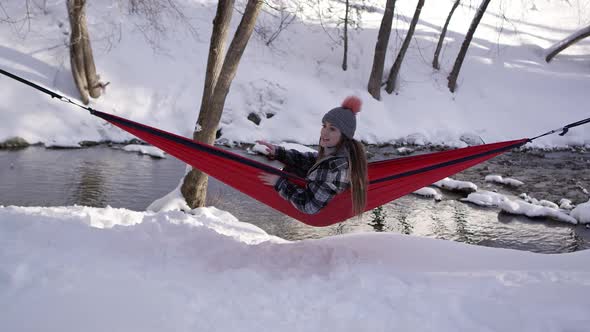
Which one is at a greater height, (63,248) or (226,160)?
(226,160)

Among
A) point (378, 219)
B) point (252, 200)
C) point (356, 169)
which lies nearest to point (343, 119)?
point (356, 169)

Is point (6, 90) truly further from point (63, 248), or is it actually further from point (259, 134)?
point (63, 248)

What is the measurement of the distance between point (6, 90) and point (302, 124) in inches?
196

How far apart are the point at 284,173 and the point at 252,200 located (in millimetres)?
2794

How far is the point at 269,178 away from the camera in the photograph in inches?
98.0

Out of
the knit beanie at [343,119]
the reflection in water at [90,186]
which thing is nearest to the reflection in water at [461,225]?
the knit beanie at [343,119]

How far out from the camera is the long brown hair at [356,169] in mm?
2369

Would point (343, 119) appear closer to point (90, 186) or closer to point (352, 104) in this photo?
point (352, 104)

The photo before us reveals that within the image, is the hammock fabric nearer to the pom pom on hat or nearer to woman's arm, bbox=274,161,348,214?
woman's arm, bbox=274,161,348,214

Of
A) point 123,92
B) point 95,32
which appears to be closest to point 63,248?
point 123,92

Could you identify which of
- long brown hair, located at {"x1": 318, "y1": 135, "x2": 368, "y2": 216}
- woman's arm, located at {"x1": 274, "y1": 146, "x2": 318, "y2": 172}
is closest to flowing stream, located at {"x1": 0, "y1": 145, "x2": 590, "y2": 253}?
woman's arm, located at {"x1": 274, "y1": 146, "x2": 318, "y2": 172}

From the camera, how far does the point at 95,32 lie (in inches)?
374

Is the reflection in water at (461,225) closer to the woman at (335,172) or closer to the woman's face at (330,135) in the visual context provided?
the woman at (335,172)

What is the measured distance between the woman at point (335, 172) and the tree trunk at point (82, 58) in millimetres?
5884
